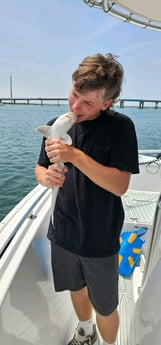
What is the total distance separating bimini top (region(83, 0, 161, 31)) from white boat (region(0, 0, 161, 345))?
10 mm

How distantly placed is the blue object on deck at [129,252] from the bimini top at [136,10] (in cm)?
131

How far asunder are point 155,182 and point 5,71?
13.3 metres

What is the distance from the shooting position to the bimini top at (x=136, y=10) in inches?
32.4

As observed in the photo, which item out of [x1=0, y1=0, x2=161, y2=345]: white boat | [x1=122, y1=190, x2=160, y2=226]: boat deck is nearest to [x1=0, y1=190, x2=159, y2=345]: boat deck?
[x1=0, y1=0, x2=161, y2=345]: white boat

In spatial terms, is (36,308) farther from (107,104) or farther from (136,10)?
(136,10)

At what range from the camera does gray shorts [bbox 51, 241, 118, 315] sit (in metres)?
0.84

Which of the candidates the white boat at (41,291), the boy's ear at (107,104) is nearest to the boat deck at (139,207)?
the white boat at (41,291)

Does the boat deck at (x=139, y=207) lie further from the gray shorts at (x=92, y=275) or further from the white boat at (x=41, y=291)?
the gray shorts at (x=92, y=275)

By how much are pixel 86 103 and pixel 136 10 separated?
490 millimetres

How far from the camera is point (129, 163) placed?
0.72 metres

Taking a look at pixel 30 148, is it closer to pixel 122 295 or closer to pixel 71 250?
pixel 122 295

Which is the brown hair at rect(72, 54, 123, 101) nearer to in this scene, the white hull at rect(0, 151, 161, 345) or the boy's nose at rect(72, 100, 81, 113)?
the boy's nose at rect(72, 100, 81, 113)

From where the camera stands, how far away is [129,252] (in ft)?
5.43

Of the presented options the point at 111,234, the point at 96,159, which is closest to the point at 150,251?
the point at 111,234
